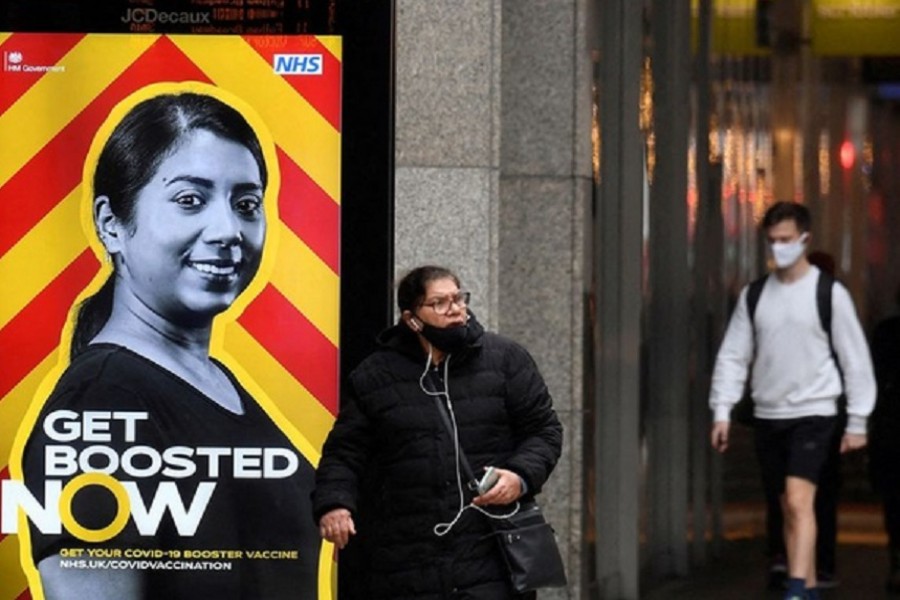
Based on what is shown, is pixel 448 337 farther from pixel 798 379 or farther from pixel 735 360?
pixel 735 360

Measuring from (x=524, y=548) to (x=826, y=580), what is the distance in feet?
18.2

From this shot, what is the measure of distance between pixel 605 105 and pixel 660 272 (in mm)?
1733

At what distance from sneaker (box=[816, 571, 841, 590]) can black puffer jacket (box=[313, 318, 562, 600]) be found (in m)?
5.28

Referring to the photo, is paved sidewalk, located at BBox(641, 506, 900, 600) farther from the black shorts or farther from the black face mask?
the black face mask

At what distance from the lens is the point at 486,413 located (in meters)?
8.28

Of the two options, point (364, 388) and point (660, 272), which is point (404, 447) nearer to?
point (364, 388)

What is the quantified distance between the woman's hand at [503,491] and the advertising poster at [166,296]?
1954mm

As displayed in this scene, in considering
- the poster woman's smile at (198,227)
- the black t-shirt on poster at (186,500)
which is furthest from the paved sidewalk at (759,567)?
the poster woman's smile at (198,227)

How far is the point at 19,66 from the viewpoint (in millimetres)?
9961

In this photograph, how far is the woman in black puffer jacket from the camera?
8.20 m

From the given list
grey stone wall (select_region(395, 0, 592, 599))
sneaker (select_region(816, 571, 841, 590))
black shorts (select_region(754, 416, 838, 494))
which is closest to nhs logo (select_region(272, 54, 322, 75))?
grey stone wall (select_region(395, 0, 592, 599))

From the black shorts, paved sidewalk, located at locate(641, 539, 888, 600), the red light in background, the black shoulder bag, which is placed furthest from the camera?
the red light in background

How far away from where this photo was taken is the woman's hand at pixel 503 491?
8.09m

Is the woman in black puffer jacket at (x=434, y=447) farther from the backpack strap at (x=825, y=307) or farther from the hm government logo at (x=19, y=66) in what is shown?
the backpack strap at (x=825, y=307)
